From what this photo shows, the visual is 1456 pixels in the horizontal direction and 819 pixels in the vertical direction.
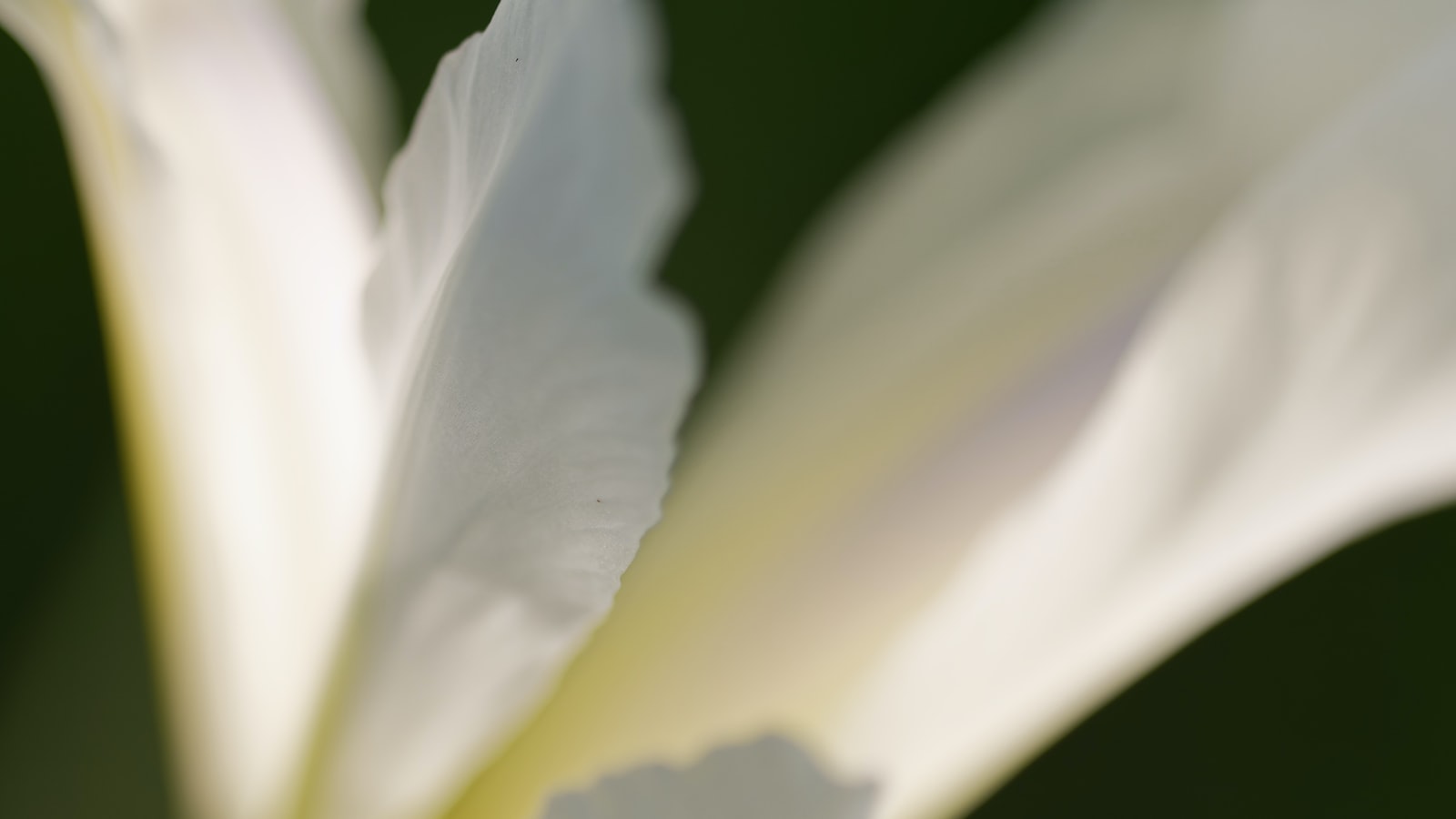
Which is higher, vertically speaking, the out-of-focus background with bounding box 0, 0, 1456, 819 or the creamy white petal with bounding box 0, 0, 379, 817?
the creamy white petal with bounding box 0, 0, 379, 817

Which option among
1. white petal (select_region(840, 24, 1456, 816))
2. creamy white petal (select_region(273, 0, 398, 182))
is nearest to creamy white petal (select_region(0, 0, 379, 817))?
creamy white petal (select_region(273, 0, 398, 182))

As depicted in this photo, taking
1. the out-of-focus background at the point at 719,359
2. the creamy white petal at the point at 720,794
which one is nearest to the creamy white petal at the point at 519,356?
the creamy white petal at the point at 720,794

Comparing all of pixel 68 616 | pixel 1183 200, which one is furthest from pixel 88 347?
pixel 1183 200

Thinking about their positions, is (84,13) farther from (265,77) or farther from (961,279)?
(961,279)

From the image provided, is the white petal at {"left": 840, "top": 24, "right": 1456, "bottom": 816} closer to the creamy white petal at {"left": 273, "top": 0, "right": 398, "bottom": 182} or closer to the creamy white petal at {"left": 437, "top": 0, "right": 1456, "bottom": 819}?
the creamy white petal at {"left": 437, "top": 0, "right": 1456, "bottom": 819}

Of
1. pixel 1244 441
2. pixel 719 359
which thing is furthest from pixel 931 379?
pixel 719 359

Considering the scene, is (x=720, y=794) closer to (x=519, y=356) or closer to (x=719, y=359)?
(x=519, y=356)

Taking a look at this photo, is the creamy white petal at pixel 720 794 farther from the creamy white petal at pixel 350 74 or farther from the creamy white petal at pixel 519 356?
the creamy white petal at pixel 350 74
